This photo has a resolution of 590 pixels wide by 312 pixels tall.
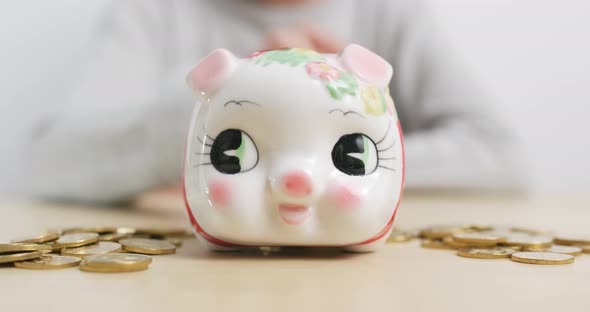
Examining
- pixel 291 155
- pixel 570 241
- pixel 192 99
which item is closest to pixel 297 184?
pixel 291 155

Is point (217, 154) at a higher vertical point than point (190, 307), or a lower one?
higher

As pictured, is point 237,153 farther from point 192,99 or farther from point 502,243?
point 192,99

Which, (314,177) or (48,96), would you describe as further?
(48,96)

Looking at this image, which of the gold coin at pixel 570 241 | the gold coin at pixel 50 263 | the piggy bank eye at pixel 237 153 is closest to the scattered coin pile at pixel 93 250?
the gold coin at pixel 50 263

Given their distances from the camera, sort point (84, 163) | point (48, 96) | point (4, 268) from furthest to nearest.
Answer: point (48, 96) < point (84, 163) < point (4, 268)

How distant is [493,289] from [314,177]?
19 centimetres

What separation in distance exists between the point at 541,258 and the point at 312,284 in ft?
0.85

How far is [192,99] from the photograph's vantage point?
1.13 metres

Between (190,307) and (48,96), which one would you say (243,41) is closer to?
(48,96)

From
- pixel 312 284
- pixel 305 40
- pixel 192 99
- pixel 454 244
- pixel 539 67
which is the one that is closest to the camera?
pixel 312 284

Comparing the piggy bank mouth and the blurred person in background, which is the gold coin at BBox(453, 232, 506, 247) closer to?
the piggy bank mouth

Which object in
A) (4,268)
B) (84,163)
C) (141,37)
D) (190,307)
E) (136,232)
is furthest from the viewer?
(141,37)

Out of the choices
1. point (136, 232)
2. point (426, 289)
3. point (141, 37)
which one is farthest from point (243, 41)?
point (426, 289)

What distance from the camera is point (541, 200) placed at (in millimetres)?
1539
